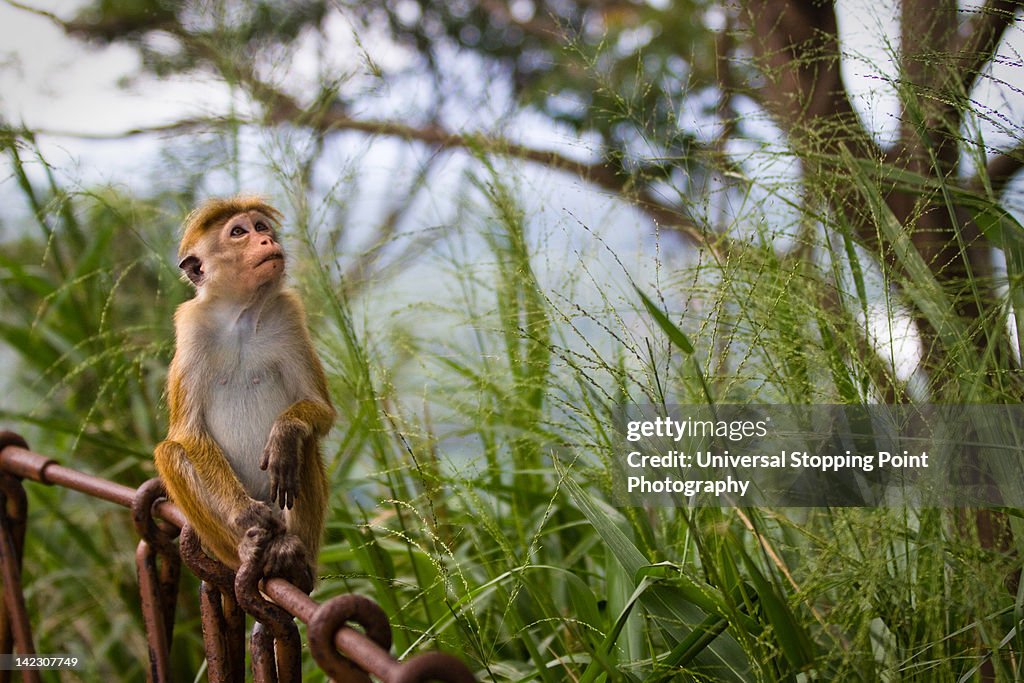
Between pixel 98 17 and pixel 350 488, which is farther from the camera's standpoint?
pixel 98 17

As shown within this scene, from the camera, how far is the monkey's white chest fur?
1.16 metres

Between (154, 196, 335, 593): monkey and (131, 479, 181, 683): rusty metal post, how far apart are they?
44mm

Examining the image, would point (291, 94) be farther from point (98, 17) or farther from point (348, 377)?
point (98, 17)

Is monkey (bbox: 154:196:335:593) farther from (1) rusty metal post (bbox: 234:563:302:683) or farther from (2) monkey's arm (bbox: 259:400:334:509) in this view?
(1) rusty metal post (bbox: 234:563:302:683)

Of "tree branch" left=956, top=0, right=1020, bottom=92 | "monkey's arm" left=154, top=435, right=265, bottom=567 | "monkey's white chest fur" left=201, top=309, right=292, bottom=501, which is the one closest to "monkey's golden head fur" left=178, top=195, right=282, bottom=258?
"monkey's white chest fur" left=201, top=309, right=292, bottom=501

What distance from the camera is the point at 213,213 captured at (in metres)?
1.21

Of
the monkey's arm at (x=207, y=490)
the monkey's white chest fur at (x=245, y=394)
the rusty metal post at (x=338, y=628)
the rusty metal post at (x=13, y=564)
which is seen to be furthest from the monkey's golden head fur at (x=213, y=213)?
the rusty metal post at (x=338, y=628)

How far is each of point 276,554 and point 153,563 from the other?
12.7 inches

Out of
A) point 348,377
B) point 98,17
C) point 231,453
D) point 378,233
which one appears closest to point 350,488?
point 348,377

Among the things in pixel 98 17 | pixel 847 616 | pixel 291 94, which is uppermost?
pixel 98 17

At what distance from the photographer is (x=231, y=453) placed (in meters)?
1.17

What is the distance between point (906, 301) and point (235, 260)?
814 mm

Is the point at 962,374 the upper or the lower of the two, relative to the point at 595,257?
lower

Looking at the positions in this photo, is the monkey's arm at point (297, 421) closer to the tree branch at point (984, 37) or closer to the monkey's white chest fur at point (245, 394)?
the monkey's white chest fur at point (245, 394)
